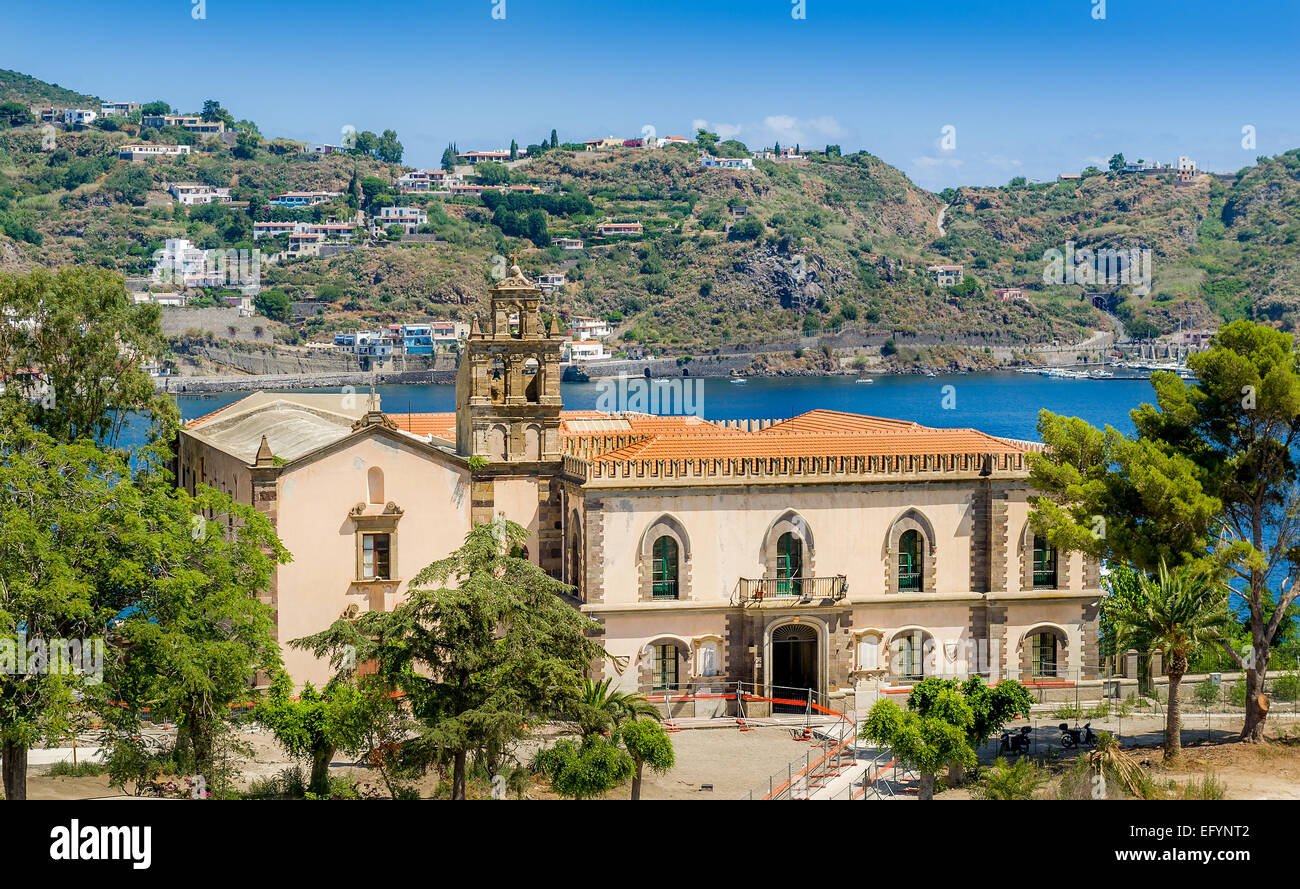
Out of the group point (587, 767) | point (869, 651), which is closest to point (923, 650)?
point (869, 651)

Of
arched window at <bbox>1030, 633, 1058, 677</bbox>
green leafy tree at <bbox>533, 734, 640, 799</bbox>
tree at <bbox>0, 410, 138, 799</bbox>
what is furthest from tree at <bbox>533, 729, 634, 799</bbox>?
arched window at <bbox>1030, 633, 1058, 677</bbox>

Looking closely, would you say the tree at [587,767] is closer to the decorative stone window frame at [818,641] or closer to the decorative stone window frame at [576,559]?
the decorative stone window frame at [576,559]

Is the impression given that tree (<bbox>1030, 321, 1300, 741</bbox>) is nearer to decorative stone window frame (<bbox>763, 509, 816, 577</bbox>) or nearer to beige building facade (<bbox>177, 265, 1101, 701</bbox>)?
beige building facade (<bbox>177, 265, 1101, 701</bbox>)

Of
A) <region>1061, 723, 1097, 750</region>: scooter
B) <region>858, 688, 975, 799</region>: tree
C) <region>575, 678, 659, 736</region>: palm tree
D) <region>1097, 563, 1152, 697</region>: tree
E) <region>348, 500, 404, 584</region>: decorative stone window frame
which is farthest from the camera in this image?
<region>348, 500, 404, 584</region>: decorative stone window frame

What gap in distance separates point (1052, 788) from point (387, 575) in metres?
18.3

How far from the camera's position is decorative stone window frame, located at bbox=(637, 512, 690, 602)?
41.3 meters

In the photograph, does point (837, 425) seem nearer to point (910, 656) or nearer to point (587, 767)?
point (910, 656)

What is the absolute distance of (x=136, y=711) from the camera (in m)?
29.6

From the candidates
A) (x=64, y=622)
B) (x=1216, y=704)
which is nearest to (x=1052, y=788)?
(x=1216, y=704)

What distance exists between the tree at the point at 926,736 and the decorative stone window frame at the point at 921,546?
1044 cm

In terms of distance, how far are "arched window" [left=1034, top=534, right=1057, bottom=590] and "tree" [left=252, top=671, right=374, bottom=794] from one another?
20077 mm
